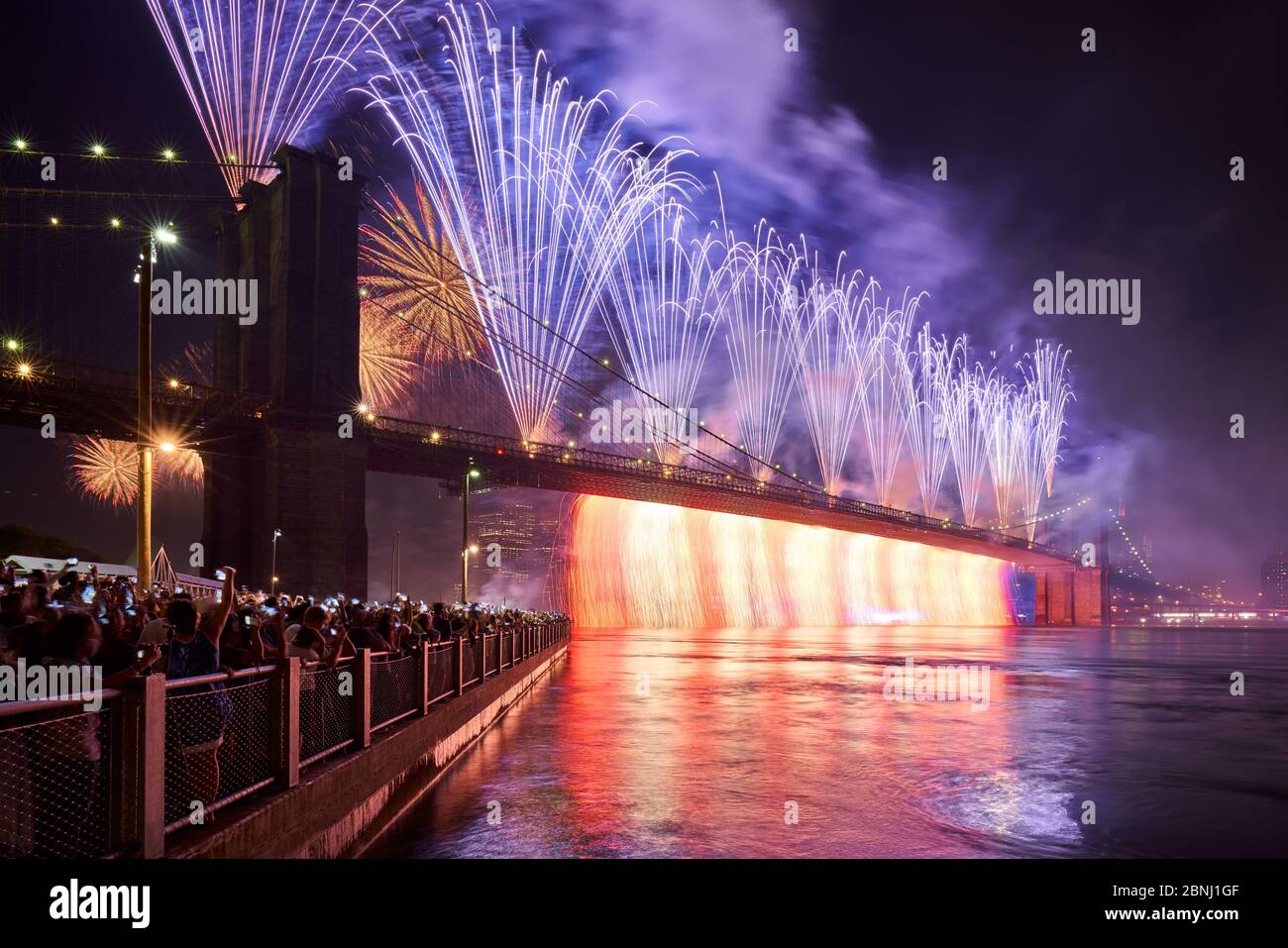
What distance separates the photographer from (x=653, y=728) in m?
15.0

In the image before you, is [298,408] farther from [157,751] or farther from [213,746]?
[157,751]

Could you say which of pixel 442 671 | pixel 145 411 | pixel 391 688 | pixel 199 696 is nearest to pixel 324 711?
pixel 391 688

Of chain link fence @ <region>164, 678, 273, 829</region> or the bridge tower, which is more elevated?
the bridge tower

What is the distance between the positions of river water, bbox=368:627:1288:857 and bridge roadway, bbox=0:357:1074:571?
Answer: 2360cm

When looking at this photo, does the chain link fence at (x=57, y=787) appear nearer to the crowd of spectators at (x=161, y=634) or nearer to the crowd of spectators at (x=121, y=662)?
the crowd of spectators at (x=121, y=662)

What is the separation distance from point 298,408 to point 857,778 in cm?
4598

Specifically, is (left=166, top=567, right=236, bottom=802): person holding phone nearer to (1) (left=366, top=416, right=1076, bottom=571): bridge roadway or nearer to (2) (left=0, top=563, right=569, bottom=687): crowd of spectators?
(2) (left=0, top=563, right=569, bottom=687): crowd of spectators

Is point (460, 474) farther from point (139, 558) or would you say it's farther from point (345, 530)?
point (139, 558)

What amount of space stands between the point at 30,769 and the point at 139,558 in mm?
13181

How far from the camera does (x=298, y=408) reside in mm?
51906

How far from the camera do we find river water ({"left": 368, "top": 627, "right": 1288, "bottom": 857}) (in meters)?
7.98

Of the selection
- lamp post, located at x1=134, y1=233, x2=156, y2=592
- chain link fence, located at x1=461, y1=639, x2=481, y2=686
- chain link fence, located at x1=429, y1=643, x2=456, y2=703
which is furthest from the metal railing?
lamp post, located at x1=134, y1=233, x2=156, y2=592
